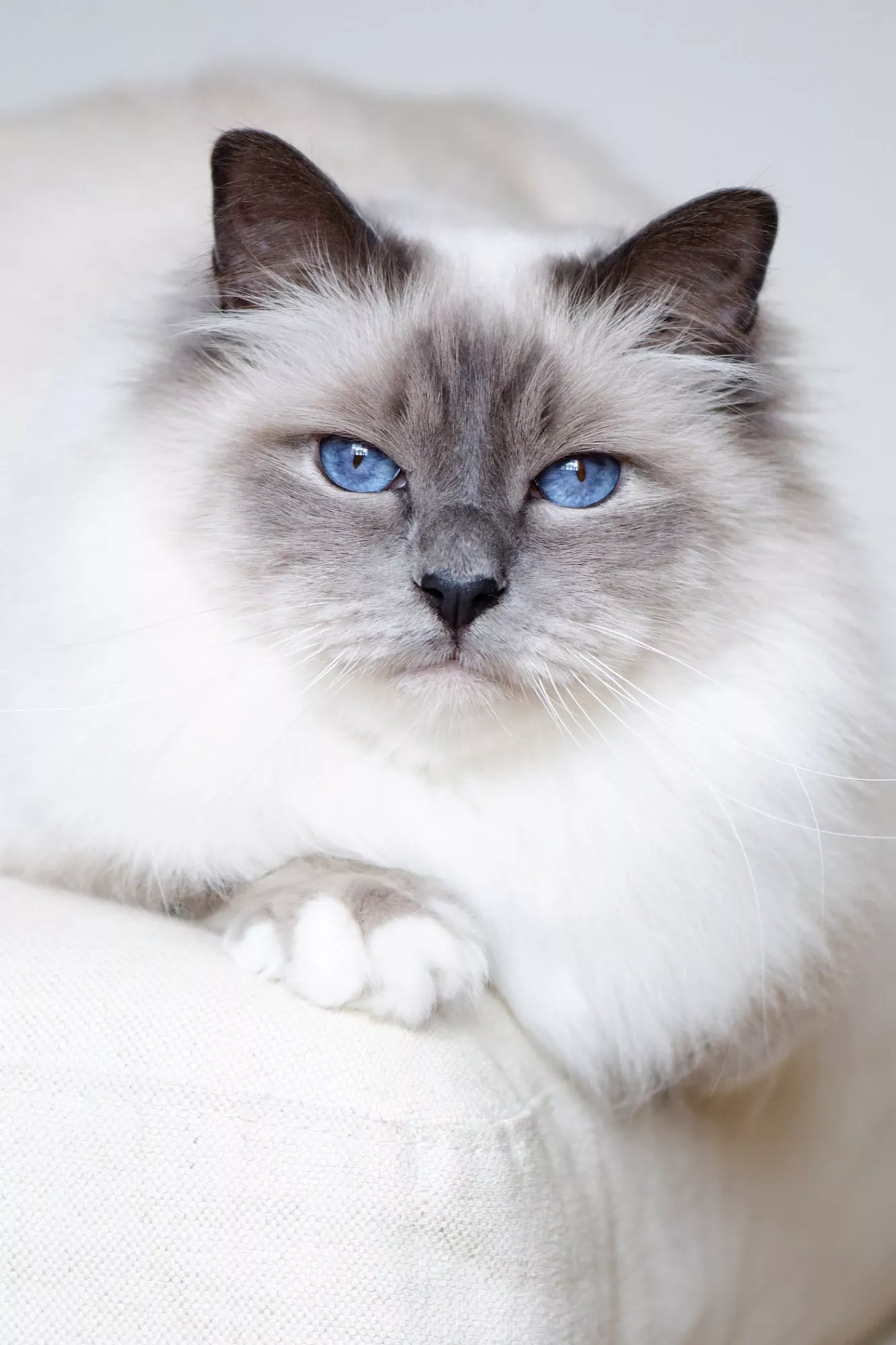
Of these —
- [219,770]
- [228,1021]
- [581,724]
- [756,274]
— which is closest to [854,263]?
[756,274]

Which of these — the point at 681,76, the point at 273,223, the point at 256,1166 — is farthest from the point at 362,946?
the point at 681,76

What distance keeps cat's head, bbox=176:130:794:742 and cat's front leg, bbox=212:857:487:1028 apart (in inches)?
7.0

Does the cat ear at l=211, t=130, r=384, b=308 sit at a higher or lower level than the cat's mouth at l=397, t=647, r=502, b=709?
higher

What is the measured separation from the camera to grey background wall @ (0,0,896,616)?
92.0 inches

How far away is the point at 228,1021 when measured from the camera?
40.8 inches

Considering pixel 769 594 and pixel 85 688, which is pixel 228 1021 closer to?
pixel 85 688

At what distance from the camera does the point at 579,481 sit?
4.01 ft

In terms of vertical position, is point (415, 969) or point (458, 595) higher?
point (458, 595)

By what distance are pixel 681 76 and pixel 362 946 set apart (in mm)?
1918

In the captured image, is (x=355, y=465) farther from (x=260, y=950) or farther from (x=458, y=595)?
(x=260, y=950)

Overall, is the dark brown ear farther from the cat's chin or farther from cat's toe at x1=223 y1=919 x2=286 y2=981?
cat's toe at x1=223 y1=919 x2=286 y2=981

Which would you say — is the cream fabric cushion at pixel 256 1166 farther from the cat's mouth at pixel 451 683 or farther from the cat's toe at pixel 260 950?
the cat's mouth at pixel 451 683

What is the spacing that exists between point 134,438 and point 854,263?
5.32ft

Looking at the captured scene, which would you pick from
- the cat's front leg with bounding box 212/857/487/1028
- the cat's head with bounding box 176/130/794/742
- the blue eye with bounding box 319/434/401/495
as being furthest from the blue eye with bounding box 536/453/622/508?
the cat's front leg with bounding box 212/857/487/1028
